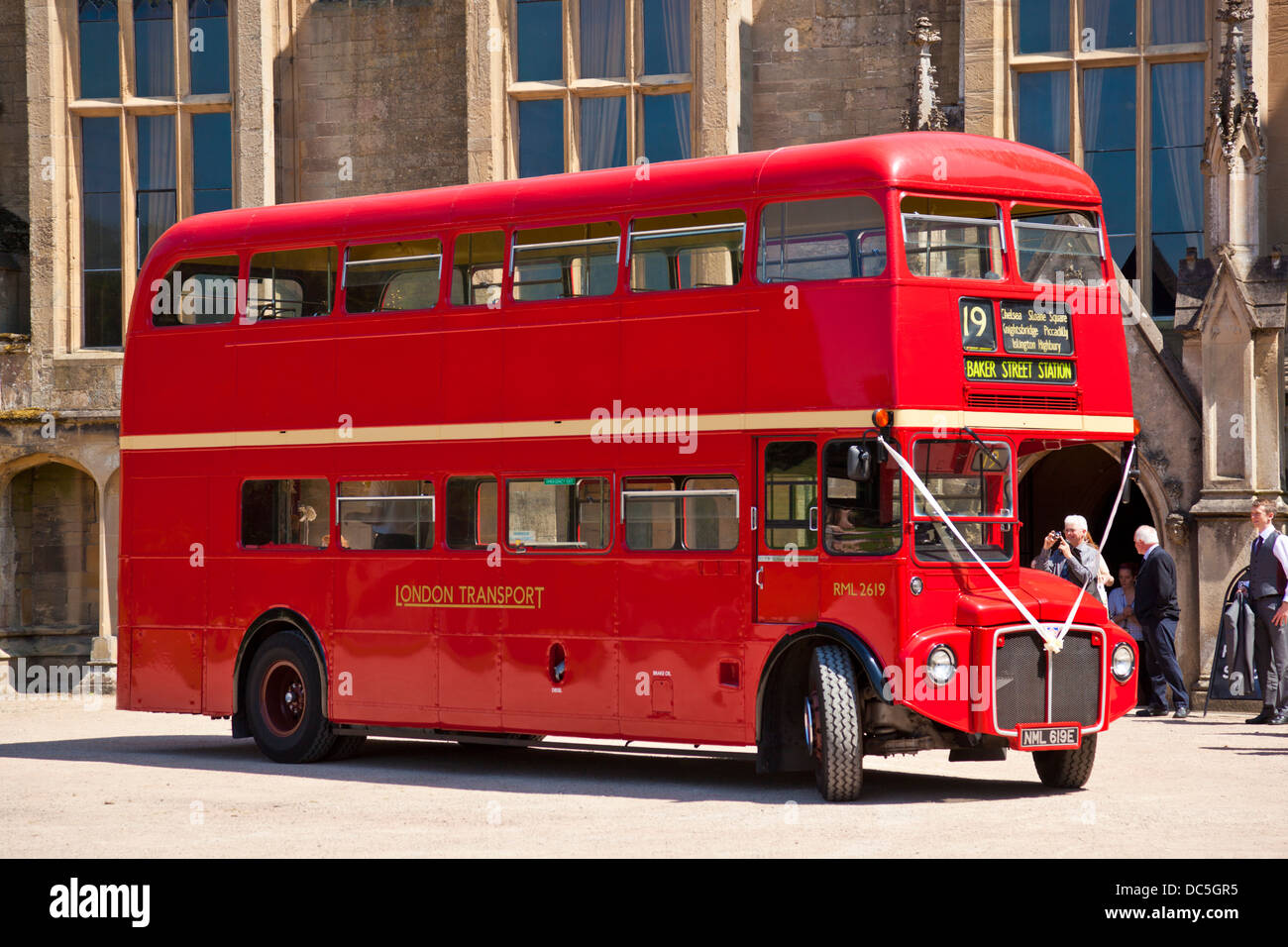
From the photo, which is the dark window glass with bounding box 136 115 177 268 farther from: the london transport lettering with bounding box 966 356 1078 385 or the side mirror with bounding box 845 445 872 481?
the side mirror with bounding box 845 445 872 481

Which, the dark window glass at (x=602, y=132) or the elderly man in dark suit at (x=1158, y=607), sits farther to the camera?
the dark window glass at (x=602, y=132)

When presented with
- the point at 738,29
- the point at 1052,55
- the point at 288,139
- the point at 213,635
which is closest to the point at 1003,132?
the point at 1052,55

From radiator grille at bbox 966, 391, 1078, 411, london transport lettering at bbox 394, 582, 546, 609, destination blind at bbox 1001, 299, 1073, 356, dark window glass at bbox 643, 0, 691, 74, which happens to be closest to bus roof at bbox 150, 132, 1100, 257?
destination blind at bbox 1001, 299, 1073, 356

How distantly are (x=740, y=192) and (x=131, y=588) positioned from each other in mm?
7025

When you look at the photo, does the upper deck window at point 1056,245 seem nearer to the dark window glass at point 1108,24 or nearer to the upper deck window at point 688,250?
the upper deck window at point 688,250

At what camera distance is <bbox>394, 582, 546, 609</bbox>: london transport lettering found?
14.9m

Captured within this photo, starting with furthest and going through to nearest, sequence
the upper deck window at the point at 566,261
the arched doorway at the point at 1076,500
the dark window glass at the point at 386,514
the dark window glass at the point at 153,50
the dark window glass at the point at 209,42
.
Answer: the dark window glass at the point at 153,50
the dark window glass at the point at 209,42
the arched doorway at the point at 1076,500
the dark window glass at the point at 386,514
the upper deck window at the point at 566,261

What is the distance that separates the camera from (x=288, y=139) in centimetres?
2797

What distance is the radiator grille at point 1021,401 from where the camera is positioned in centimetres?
1312

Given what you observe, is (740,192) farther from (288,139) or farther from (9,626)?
(9,626)

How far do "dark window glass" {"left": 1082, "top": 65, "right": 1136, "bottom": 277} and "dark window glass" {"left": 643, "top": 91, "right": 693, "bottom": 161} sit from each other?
5.12 meters

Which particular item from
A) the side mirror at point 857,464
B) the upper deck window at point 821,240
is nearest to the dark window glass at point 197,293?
the upper deck window at point 821,240

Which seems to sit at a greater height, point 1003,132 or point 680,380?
point 1003,132

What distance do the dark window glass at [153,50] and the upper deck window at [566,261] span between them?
1454 cm
